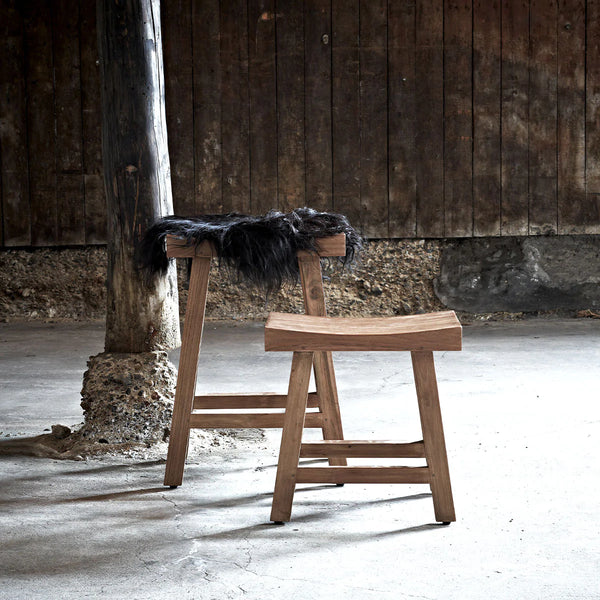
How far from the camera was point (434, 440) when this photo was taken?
1.80 m

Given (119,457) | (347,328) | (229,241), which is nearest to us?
(347,328)

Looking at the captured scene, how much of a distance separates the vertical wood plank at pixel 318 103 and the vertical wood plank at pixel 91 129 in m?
1.29

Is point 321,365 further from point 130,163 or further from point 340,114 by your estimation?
point 340,114

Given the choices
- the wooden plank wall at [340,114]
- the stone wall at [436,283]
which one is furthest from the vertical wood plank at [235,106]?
the stone wall at [436,283]

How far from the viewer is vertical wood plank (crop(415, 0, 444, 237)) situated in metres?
4.97

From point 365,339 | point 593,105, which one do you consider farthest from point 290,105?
point 365,339

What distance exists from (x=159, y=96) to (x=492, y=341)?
8.17 feet

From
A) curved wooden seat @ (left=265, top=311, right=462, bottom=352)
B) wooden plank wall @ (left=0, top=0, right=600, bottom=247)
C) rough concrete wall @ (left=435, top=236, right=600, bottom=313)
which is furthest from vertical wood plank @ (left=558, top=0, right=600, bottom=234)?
curved wooden seat @ (left=265, top=311, right=462, bottom=352)

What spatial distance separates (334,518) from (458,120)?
12.1 feet

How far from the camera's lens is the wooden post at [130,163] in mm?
2510

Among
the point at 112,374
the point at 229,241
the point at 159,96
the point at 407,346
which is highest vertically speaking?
the point at 159,96

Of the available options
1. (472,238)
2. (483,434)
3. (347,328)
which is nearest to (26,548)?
(347,328)

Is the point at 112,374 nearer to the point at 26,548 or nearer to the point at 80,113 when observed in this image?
the point at 26,548

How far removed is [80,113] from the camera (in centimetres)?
499
